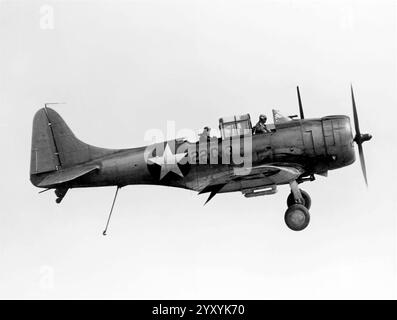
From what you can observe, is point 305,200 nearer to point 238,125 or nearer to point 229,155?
point 229,155

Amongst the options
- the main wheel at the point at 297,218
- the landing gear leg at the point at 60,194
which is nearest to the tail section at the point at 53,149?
the landing gear leg at the point at 60,194

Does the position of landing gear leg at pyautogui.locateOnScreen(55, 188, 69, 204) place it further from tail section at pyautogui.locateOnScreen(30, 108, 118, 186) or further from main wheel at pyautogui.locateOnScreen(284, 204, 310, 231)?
main wheel at pyautogui.locateOnScreen(284, 204, 310, 231)

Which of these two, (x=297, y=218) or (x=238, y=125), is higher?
(x=238, y=125)

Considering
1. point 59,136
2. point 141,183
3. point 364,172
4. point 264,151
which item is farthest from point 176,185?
point 364,172

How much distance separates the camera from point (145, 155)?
13750 millimetres

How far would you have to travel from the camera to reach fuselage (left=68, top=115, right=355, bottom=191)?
13.2m

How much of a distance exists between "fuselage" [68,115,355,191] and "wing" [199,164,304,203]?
2.29ft

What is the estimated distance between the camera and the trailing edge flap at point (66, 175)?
541 inches

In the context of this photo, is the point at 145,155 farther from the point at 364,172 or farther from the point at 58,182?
the point at 364,172

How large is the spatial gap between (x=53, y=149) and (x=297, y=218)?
20.0 ft

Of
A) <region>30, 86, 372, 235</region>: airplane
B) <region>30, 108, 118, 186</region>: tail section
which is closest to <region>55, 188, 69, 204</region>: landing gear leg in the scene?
<region>30, 86, 372, 235</region>: airplane

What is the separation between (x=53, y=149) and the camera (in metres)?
14.3

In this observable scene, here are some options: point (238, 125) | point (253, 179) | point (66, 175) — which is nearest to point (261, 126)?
point (238, 125)

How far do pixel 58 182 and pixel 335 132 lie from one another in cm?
642
